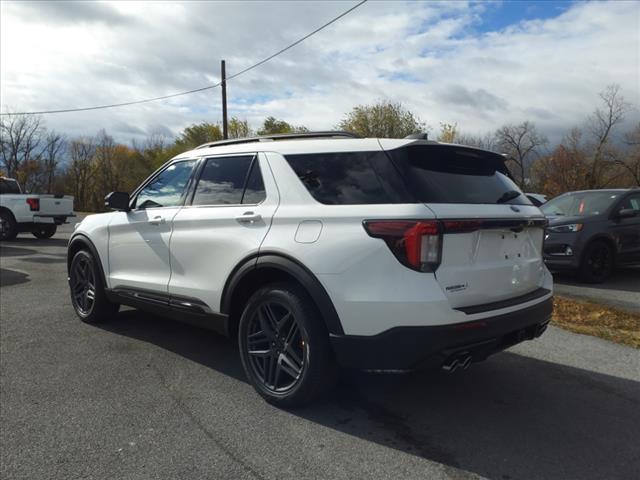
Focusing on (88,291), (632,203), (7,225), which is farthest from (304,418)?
(7,225)

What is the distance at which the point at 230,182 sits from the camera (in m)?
3.78

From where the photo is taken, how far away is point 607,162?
1820 inches

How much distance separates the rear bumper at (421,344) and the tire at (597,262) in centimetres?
594

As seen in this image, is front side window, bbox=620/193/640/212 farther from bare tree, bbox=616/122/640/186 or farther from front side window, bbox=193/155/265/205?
bare tree, bbox=616/122/640/186

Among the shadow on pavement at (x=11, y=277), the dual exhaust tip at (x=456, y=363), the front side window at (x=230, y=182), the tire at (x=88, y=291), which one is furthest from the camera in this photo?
the shadow on pavement at (x=11, y=277)

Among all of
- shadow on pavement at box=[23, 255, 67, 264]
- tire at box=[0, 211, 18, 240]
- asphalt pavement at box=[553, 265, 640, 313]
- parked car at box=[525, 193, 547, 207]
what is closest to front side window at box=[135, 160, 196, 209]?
parked car at box=[525, 193, 547, 207]

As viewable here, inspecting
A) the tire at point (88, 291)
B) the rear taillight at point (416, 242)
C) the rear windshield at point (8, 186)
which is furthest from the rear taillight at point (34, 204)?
the rear taillight at point (416, 242)

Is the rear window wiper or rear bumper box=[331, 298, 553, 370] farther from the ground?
the rear window wiper

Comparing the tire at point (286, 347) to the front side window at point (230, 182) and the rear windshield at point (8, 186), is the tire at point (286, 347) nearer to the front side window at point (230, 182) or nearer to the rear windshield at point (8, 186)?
the front side window at point (230, 182)

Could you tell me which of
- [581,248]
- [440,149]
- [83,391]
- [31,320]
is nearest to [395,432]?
[440,149]

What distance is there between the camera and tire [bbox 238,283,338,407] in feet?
9.89

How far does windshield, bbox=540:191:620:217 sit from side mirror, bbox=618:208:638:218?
0.23 metres

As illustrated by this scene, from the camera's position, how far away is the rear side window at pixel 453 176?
9.54 feet

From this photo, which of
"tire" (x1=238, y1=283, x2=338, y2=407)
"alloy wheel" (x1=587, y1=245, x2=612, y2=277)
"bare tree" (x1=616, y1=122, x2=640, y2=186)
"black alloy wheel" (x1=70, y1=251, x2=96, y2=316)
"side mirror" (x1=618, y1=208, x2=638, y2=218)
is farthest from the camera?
"bare tree" (x1=616, y1=122, x2=640, y2=186)
